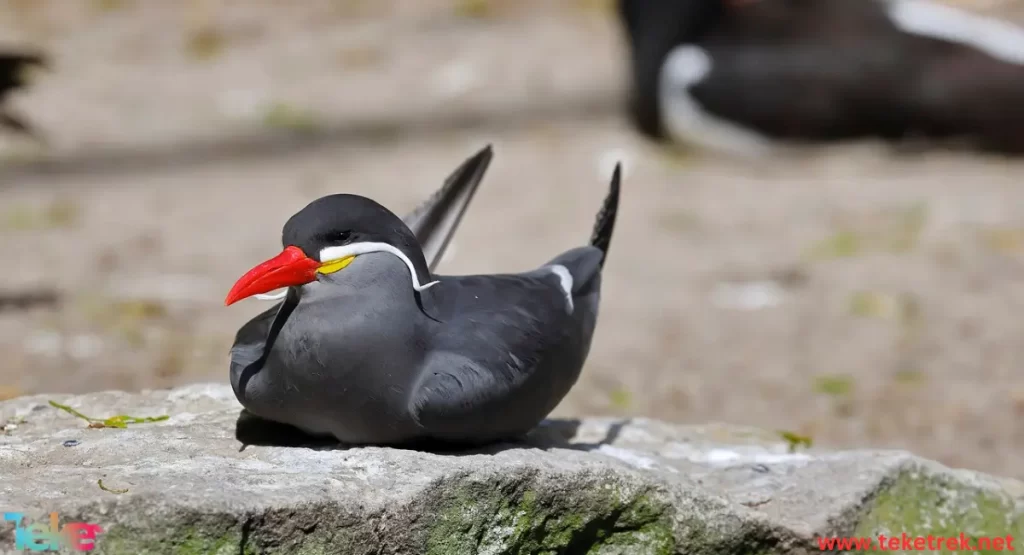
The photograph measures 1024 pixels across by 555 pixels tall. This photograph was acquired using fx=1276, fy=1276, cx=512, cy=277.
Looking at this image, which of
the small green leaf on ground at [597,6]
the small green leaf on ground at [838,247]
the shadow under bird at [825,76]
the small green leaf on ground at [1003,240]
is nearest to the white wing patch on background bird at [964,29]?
the shadow under bird at [825,76]

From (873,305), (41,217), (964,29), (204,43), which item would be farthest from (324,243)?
(204,43)

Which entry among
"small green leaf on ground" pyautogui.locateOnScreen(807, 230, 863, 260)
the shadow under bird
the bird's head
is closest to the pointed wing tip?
the bird's head

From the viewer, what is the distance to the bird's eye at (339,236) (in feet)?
6.91

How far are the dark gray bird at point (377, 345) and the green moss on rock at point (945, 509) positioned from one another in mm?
767

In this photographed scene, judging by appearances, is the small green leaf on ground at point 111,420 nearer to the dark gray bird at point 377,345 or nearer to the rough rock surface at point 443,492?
the rough rock surface at point 443,492

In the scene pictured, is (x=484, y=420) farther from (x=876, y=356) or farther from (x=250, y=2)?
(x=250, y=2)

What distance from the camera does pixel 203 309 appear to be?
15.2ft

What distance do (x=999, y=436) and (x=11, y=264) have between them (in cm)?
374

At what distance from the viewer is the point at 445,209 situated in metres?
2.73

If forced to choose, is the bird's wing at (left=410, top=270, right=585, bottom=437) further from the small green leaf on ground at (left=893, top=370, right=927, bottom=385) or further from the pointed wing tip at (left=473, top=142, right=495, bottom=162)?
the small green leaf on ground at (left=893, top=370, right=927, bottom=385)

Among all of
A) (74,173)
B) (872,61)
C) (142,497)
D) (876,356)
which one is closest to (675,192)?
(872,61)

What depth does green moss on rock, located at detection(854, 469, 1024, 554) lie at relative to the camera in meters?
2.52

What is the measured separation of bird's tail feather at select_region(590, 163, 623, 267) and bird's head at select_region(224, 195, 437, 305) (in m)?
0.73

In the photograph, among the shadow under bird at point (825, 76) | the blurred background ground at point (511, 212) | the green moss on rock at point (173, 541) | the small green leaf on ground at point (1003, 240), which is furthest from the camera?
the shadow under bird at point (825, 76)
